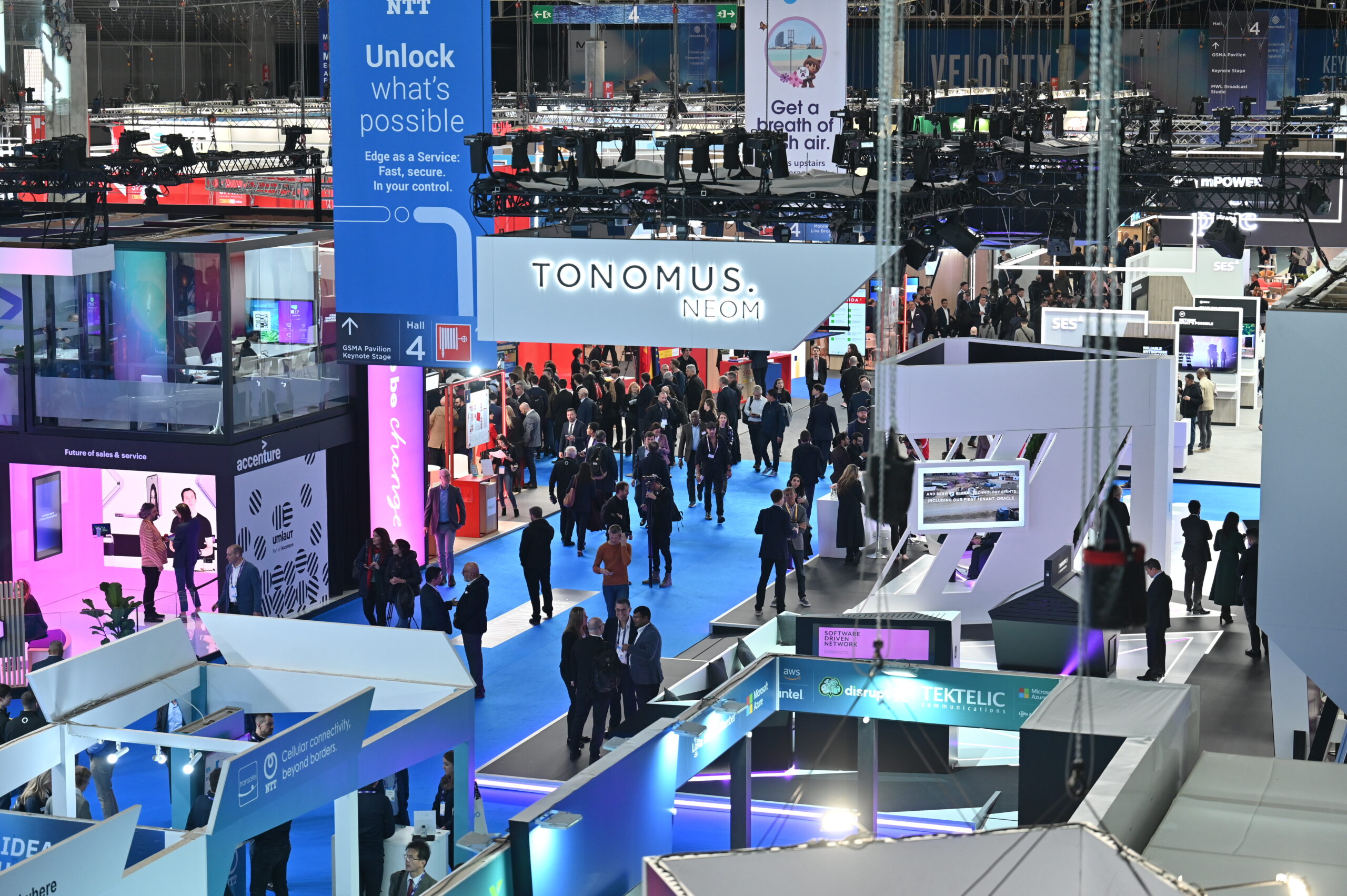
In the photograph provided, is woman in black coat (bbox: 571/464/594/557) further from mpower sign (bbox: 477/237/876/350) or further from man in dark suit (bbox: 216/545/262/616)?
mpower sign (bbox: 477/237/876/350)

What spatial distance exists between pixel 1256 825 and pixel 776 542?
731cm

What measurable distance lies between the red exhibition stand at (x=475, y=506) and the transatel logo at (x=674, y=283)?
592 cm

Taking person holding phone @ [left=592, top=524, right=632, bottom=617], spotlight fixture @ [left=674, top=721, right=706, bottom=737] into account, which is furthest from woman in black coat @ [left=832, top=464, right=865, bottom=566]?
spotlight fixture @ [left=674, top=721, right=706, bottom=737]

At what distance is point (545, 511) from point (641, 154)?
13199mm

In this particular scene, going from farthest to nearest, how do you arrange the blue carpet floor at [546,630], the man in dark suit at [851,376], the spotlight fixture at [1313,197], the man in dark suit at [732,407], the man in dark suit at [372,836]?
the man in dark suit at [851,376], the man in dark suit at [732,407], the spotlight fixture at [1313,197], the blue carpet floor at [546,630], the man in dark suit at [372,836]

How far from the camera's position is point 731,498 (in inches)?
744

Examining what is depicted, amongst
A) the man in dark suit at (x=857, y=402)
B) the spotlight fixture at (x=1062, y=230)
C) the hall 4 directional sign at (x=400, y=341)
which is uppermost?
the spotlight fixture at (x=1062, y=230)

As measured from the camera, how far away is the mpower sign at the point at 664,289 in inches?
421

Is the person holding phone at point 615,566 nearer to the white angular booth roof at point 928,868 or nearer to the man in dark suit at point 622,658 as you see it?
the man in dark suit at point 622,658

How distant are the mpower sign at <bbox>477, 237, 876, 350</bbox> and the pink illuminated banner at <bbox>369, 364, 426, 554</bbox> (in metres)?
3.77

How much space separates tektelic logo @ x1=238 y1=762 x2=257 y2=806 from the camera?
7.15 metres

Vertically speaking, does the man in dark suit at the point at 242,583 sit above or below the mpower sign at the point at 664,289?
Answer: below

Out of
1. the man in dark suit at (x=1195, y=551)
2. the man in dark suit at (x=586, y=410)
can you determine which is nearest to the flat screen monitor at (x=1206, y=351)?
the man in dark suit at (x=586, y=410)

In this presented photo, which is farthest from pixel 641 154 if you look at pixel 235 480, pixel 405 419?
pixel 235 480
